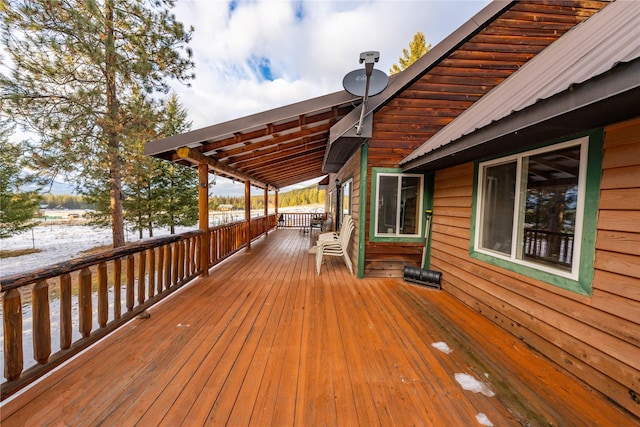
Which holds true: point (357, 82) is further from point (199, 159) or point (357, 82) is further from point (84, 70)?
point (84, 70)

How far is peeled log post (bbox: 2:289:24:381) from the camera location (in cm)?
143

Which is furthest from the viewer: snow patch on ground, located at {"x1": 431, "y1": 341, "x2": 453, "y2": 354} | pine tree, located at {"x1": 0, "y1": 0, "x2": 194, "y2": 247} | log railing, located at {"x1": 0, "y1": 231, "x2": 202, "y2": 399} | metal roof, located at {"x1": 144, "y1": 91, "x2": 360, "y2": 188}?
pine tree, located at {"x1": 0, "y1": 0, "x2": 194, "y2": 247}

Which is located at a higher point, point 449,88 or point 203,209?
point 449,88

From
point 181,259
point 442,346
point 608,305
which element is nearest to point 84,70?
point 181,259

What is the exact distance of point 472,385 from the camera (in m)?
1.62

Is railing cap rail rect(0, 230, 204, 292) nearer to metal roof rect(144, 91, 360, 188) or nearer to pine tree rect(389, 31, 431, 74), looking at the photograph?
metal roof rect(144, 91, 360, 188)

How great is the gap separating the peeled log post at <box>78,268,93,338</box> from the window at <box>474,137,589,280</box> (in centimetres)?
397

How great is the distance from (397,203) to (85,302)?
3.98 metres

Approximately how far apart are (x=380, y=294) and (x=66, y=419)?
9.93ft

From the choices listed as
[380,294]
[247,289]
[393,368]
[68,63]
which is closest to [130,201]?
[68,63]

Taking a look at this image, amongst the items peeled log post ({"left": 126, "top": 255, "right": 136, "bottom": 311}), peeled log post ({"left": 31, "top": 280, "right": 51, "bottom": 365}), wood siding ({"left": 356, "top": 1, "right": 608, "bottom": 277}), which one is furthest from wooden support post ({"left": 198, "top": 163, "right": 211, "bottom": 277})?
wood siding ({"left": 356, "top": 1, "right": 608, "bottom": 277})

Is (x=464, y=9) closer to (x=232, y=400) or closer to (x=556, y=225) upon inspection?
(x=556, y=225)

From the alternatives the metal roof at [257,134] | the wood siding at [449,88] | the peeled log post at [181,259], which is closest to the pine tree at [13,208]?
the metal roof at [257,134]

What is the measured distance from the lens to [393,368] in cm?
179
